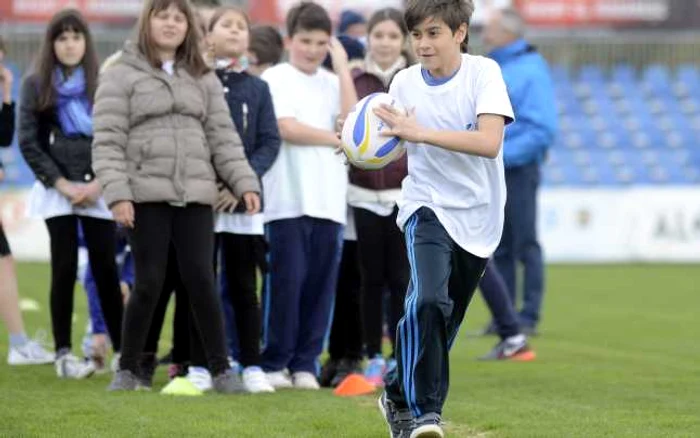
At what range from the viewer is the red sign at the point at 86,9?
2698 cm

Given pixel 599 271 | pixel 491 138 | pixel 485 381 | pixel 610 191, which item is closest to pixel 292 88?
pixel 485 381

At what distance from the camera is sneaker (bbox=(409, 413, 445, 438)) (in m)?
6.04

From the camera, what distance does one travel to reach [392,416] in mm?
6469

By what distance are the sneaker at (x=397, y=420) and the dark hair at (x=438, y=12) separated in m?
1.62

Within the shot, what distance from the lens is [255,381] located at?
27.3ft

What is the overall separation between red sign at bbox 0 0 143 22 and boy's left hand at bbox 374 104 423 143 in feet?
70.0

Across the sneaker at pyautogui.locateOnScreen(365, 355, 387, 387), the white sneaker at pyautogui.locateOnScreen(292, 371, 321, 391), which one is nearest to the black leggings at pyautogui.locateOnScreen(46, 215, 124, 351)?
the white sneaker at pyautogui.locateOnScreen(292, 371, 321, 391)

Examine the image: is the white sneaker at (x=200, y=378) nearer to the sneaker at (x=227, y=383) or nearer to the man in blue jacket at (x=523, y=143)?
the sneaker at (x=227, y=383)

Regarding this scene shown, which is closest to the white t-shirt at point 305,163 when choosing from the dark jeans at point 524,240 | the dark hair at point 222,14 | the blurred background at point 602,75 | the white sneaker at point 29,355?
the dark hair at point 222,14

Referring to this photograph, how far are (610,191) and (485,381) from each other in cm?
1455

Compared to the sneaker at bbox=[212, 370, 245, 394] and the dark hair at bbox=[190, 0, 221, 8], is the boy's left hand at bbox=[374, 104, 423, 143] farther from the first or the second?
the dark hair at bbox=[190, 0, 221, 8]

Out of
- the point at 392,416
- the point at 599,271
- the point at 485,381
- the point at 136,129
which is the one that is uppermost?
the point at 136,129

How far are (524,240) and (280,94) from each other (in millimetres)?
3955

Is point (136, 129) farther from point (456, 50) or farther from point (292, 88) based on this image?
point (456, 50)
